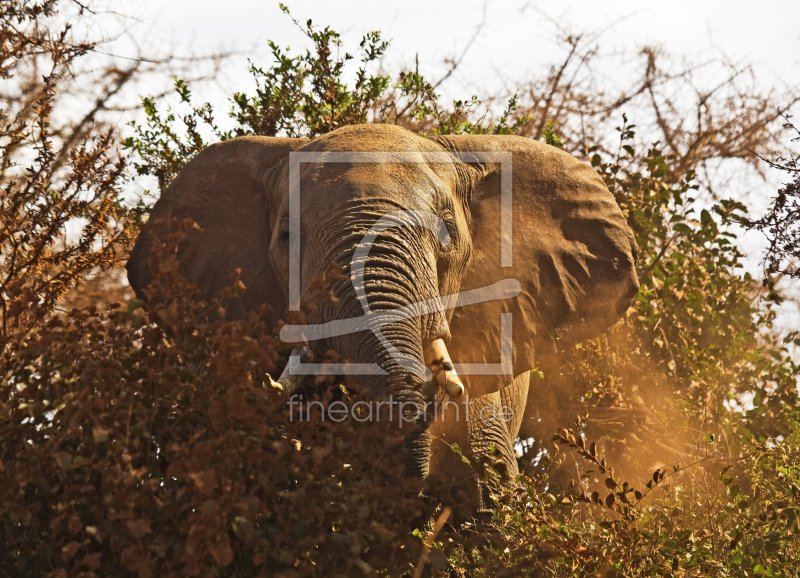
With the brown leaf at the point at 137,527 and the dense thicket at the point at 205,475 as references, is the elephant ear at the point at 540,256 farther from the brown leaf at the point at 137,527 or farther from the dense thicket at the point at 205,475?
the brown leaf at the point at 137,527

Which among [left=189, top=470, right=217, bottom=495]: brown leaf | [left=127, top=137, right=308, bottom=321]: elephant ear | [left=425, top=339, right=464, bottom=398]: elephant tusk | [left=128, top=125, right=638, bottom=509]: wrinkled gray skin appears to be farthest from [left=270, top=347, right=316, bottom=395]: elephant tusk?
[left=189, top=470, right=217, bottom=495]: brown leaf

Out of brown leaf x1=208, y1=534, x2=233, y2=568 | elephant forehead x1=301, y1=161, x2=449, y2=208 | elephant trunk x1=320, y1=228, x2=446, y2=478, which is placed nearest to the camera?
brown leaf x1=208, y1=534, x2=233, y2=568

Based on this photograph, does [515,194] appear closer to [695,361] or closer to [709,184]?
[695,361]

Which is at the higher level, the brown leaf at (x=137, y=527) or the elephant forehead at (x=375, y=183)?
the elephant forehead at (x=375, y=183)

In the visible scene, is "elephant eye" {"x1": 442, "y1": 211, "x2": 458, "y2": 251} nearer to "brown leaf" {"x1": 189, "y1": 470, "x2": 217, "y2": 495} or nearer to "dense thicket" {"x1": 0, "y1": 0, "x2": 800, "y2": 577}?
"dense thicket" {"x1": 0, "y1": 0, "x2": 800, "y2": 577}

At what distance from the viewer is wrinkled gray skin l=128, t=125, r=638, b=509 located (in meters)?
4.80

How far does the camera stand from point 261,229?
5.69 meters

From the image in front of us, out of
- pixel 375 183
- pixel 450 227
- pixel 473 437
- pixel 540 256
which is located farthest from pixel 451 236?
pixel 473 437

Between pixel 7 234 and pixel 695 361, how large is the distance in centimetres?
577

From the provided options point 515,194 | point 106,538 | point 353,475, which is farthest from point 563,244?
point 106,538

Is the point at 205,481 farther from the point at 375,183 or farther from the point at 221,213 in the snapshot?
the point at 221,213

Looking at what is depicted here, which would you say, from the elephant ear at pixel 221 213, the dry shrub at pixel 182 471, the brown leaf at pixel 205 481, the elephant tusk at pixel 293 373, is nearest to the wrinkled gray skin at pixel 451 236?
the elephant ear at pixel 221 213

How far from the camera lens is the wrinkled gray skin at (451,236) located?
4801mm

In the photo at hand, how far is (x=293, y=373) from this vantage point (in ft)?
14.7
